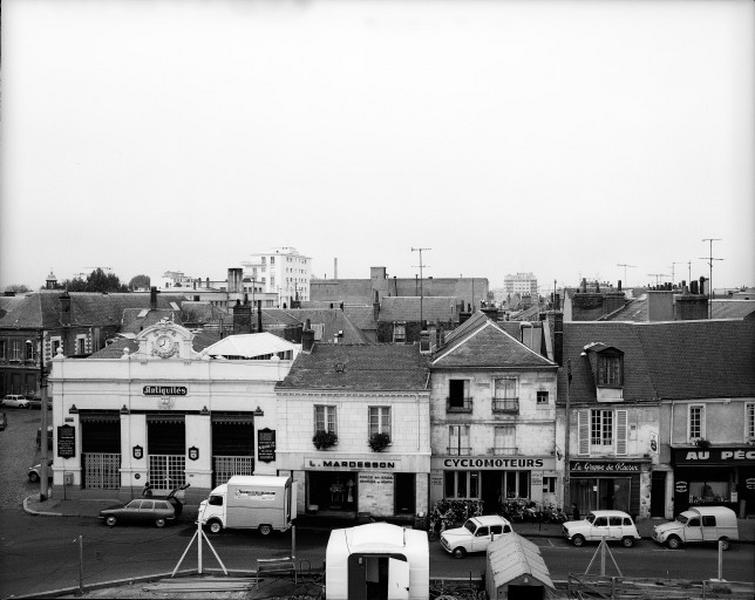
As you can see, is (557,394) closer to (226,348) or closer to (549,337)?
(549,337)

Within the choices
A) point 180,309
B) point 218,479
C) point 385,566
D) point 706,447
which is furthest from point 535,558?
point 180,309

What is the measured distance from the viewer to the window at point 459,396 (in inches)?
1330

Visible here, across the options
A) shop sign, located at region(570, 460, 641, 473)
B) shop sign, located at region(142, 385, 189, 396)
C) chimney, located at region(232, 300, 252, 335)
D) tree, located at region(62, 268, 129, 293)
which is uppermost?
tree, located at region(62, 268, 129, 293)

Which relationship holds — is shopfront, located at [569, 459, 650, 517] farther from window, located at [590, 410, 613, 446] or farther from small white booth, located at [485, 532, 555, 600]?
small white booth, located at [485, 532, 555, 600]

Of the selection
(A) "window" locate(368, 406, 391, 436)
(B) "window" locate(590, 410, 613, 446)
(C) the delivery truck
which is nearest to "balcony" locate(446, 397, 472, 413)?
(A) "window" locate(368, 406, 391, 436)

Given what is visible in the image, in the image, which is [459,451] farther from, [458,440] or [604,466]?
[604,466]

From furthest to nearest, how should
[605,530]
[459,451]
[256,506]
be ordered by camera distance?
[459,451]
[256,506]
[605,530]

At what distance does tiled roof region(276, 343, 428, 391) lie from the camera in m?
33.7

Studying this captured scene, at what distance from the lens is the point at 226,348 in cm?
3728

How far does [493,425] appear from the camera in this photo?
33.7 meters

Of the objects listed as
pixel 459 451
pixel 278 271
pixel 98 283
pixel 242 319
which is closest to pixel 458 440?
pixel 459 451

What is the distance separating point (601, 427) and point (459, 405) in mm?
6146

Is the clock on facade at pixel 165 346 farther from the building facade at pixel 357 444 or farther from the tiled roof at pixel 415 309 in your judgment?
the tiled roof at pixel 415 309

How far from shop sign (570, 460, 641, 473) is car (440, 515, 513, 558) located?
579 cm
